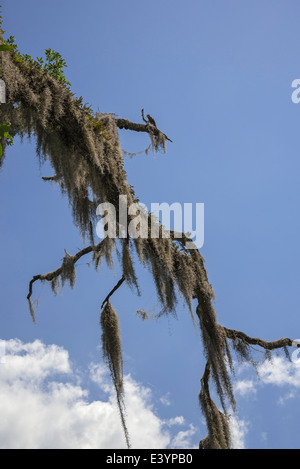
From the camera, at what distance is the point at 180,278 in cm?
507

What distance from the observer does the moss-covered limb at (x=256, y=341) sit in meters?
5.56

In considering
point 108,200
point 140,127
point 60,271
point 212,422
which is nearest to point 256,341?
point 212,422

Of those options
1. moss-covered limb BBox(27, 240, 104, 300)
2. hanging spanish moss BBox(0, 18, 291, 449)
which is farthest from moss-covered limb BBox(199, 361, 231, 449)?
moss-covered limb BBox(27, 240, 104, 300)

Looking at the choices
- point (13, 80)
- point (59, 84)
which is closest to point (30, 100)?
point (13, 80)

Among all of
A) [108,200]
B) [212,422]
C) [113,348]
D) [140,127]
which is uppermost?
[140,127]

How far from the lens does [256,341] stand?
581cm

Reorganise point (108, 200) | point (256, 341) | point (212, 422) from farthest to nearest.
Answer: point (256, 341)
point (212, 422)
point (108, 200)

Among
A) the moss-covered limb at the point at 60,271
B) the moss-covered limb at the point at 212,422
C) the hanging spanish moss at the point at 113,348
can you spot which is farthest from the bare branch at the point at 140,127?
the moss-covered limb at the point at 212,422

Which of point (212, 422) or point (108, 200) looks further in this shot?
point (212, 422)

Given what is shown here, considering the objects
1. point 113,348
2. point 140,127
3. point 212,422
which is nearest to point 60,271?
point 113,348

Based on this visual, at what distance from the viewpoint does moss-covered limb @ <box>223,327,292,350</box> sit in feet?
18.2

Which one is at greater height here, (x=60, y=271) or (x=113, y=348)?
(x=60, y=271)

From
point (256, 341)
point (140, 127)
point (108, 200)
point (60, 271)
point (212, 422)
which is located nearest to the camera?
point (108, 200)

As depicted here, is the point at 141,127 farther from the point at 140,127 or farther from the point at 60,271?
the point at 60,271
